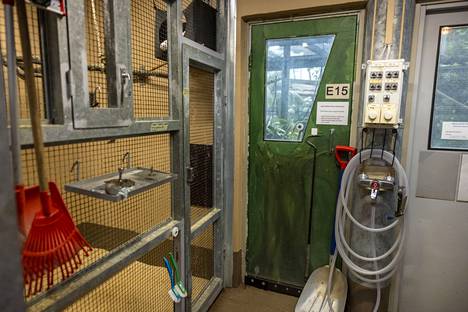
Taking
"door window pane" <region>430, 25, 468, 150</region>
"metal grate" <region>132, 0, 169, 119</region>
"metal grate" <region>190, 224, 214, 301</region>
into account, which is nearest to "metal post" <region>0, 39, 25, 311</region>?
"metal grate" <region>132, 0, 169, 119</region>

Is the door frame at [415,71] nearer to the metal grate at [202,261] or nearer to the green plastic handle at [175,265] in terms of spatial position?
the metal grate at [202,261]

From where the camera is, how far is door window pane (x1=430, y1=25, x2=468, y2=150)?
1879 millimetres

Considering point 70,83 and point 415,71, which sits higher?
point 415,71

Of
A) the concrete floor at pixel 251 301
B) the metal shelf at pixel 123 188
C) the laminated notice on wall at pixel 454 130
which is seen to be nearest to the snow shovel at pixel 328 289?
the concrete floor at pixel 251 301

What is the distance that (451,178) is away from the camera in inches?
77.4

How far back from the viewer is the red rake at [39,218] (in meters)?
0.66

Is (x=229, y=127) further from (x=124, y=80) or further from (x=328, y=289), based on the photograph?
(x=328, y=289)

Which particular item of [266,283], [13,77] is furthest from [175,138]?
[266,283]

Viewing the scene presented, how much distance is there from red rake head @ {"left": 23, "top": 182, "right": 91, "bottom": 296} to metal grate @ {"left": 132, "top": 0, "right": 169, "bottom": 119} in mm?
651

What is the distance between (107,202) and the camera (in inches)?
50.8

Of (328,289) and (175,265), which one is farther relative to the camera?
(328,289)

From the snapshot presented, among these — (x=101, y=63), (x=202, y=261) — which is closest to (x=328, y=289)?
(x=202, y=261)

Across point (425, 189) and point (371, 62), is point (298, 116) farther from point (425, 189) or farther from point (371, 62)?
point (425, 189)

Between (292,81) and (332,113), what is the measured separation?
1.34 ft
